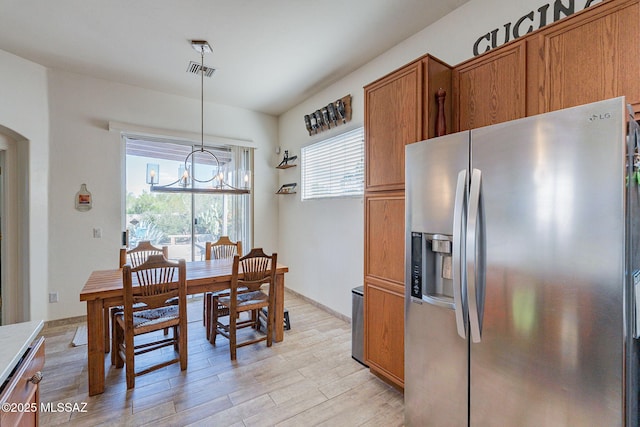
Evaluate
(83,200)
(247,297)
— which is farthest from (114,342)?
(83,200)

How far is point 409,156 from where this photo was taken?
182 centimetres

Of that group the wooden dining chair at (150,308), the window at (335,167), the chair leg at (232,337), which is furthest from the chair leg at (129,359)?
the window at (335,167)

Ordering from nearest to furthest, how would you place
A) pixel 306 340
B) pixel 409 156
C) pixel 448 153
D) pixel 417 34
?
pixel 448 153 → pixel 409 156 → pixel 417 34 → pixel 306 340

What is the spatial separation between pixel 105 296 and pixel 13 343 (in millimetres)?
1307

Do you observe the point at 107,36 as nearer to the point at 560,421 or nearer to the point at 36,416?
the point at 36,416

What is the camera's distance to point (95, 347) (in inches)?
85.6

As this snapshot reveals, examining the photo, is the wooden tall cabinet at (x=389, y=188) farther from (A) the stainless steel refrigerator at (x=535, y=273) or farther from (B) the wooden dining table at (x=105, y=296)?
(B) the wooden dining table at (x=105, y=296)

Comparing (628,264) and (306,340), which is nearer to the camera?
(628,264)

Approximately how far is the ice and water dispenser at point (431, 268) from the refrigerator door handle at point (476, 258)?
19 centimetres

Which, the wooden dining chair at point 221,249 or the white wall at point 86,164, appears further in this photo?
the wooden dining chair at point 221,249

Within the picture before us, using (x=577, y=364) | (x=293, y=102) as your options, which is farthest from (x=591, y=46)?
(x=293, y=102)

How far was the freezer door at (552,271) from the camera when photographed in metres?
1.07

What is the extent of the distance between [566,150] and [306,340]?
9.05 ft

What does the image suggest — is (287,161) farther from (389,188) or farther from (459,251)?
(459,251)
